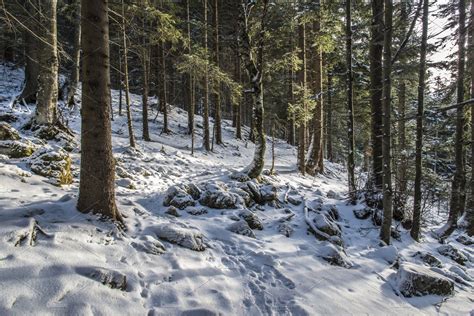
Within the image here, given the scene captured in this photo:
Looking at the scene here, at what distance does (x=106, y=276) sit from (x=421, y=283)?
512cm

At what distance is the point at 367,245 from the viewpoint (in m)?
7.89

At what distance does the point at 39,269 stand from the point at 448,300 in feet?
20.7

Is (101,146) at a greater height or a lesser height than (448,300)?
greater

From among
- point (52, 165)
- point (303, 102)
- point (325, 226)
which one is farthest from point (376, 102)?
point (52, 165)

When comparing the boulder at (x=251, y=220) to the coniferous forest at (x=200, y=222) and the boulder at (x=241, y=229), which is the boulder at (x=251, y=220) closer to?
the coniferous forest at (x=200, y=222)

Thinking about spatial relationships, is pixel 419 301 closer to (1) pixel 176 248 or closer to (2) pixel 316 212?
(2) pixel 316 212

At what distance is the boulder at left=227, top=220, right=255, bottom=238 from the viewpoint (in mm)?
6621

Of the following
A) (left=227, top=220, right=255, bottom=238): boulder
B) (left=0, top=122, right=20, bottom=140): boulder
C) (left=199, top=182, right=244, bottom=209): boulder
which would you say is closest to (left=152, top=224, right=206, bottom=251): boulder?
(left=227, top=220, right=255, bottom=238): boulder

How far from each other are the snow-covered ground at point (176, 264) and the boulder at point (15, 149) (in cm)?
30

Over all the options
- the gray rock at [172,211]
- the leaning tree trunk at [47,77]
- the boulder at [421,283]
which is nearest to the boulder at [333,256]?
the boulder at [421,283]

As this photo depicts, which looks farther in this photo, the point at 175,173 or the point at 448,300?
the point at 175,173

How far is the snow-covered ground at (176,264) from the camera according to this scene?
12.1 ft

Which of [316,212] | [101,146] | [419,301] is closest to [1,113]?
[101,146]

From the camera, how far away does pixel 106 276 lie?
3.98 metres
